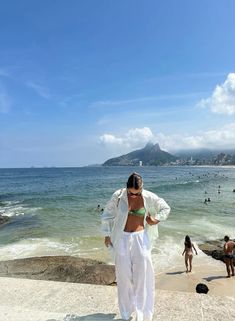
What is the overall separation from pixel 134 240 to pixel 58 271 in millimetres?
5911

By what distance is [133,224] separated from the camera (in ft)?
14.6

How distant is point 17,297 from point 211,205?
30.1 metres

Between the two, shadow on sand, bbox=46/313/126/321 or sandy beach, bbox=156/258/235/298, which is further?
sandy beach, bbox=156/258/235/298

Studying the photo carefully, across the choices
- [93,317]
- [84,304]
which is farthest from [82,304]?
[93,317]

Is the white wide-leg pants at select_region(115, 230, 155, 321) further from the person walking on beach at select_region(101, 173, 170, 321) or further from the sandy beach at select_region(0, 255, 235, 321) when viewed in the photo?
the sandy beach at select_region(0, 255, 235, 321)

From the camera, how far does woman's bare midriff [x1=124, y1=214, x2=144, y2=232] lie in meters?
4.45

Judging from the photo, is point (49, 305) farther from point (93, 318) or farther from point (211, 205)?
point (211, 205)

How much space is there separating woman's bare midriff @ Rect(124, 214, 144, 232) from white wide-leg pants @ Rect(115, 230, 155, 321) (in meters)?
0.06

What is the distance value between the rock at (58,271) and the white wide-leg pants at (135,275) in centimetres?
482

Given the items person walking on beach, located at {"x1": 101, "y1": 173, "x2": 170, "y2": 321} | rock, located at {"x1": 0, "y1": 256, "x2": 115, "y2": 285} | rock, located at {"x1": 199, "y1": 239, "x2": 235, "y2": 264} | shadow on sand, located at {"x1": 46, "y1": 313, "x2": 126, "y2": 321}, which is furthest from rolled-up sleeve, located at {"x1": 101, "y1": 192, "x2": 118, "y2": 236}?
rock, located at {"x1": 199, "y1": 239, "x2": 235, "y2": 264}

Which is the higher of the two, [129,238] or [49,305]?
[129,238]

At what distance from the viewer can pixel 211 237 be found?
18688 millimetres

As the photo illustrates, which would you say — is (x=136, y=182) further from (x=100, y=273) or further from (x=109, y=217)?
(x=100, y=273)

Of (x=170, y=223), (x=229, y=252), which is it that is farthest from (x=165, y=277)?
(x=170, y=223)
